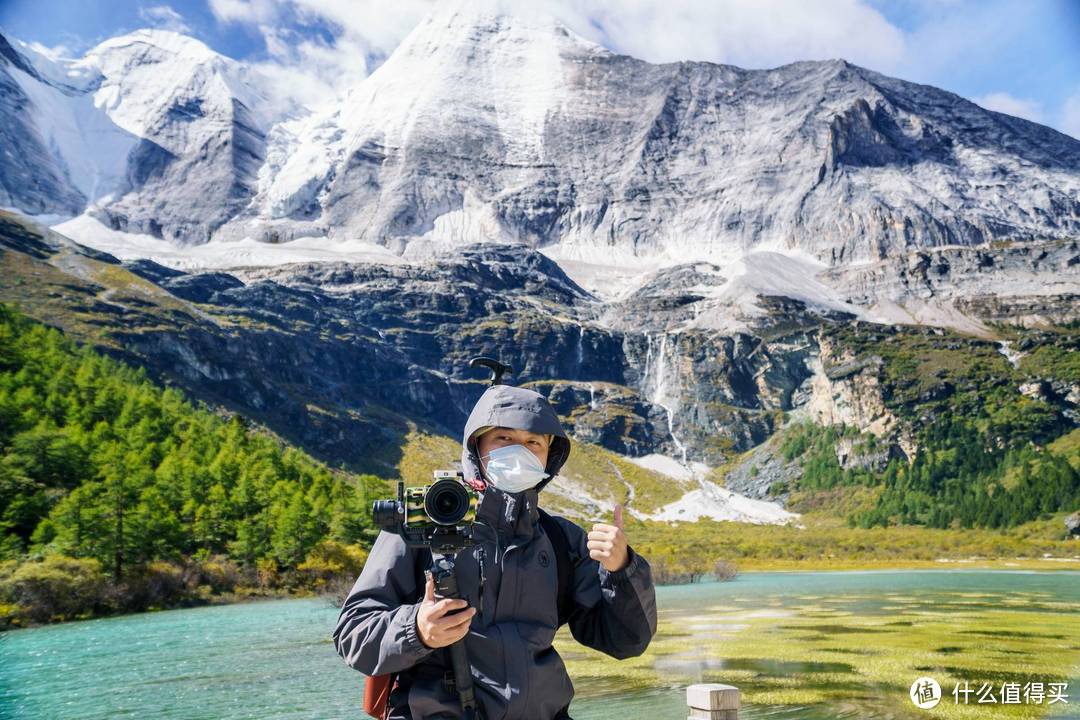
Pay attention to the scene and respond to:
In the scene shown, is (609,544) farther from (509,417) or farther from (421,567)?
(421,567)

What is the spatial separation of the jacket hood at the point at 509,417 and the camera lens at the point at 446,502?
65 centimetres

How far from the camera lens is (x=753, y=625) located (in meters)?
34.2

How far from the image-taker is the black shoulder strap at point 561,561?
475cm

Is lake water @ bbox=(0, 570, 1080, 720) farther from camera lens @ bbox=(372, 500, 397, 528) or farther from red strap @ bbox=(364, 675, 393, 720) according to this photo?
camera lens @ bbox=(372, 500, 397, 528)

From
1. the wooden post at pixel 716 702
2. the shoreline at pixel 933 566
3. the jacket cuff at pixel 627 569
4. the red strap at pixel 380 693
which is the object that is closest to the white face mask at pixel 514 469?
the jacket cuff at pixel 627 569

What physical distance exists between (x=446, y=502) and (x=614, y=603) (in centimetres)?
135

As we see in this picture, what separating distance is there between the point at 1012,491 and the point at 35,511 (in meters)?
138

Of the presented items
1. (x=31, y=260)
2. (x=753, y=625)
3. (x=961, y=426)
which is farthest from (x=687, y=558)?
(x=31, y=260)

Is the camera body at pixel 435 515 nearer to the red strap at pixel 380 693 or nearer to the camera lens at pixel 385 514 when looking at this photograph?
the camera lens at pixel 385 514

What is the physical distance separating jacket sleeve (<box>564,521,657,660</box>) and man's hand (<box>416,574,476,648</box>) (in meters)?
1.04

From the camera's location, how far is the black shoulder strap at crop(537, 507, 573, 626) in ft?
15.6

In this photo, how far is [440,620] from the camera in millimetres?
3713

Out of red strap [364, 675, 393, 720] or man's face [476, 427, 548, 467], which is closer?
red strap [364, 675, 393, 720]

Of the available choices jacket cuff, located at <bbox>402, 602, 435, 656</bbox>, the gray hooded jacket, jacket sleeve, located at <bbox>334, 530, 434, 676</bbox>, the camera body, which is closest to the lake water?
the gray hooded jacket
